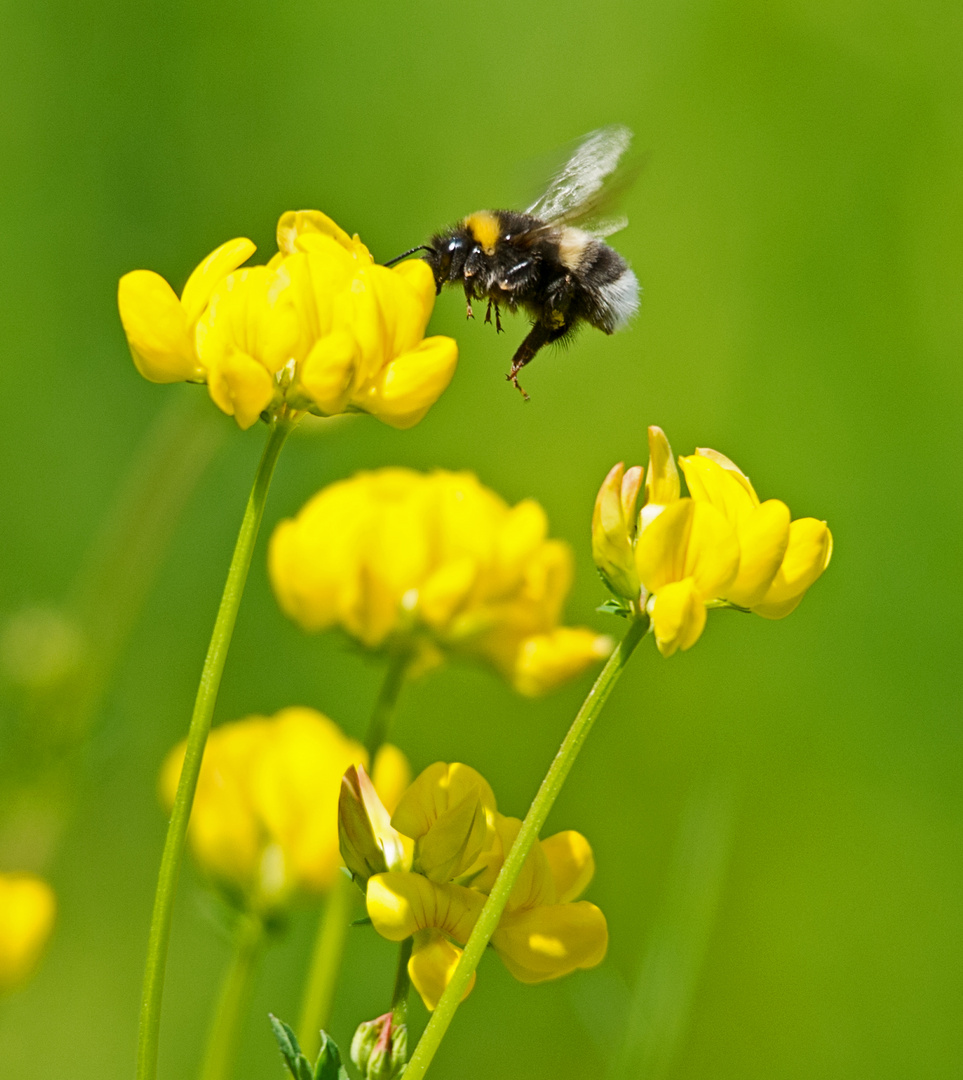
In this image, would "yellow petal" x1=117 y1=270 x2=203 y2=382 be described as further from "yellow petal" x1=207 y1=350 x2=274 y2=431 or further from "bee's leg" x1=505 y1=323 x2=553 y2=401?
"bee's leg" x1=505 y1=323 x2=553 y2=401

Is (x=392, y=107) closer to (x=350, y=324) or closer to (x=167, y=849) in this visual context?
(x=350, y=324)

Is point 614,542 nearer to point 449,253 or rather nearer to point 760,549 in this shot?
point 760,549

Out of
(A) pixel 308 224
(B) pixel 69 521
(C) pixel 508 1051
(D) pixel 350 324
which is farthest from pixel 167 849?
(B) pixel 69 521

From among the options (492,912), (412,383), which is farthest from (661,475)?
(492,912)

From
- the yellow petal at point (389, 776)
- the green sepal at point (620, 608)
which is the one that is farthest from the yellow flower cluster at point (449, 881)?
the yellow petal at point (389, 776)

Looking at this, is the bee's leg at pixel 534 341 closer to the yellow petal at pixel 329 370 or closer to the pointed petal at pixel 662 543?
the yellow petal at pixel 329 370

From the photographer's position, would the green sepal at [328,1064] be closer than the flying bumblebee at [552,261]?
Yes

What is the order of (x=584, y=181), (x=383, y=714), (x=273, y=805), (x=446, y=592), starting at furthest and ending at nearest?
(x=584, y=181) → (x=446, y=592) → (x=273, y=805) → (x=383, y=714)
